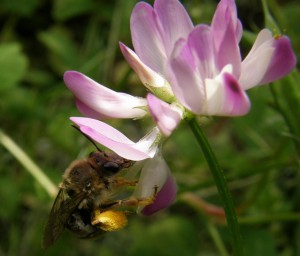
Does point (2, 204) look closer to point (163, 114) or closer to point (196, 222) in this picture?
point (196, 222)

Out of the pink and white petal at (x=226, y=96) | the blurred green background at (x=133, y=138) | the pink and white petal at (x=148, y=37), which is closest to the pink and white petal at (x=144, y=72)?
the pink and white petal at (x=148, y=37)

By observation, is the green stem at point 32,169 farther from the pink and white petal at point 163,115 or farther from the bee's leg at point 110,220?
the pink and white petal at point 163,115

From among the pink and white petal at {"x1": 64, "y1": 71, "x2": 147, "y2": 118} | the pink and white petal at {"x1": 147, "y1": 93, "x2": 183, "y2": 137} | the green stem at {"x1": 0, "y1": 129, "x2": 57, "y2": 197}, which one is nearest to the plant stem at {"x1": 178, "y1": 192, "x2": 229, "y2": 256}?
the green stem at {"x1": 0, "y1": 129, "x2": 57, "y2": 197}

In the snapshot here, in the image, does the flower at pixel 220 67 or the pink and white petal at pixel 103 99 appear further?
the pink and white petal at pixel 103 99

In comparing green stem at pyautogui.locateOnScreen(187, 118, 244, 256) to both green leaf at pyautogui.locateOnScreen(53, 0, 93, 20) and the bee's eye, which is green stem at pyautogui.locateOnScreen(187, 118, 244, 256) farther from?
green leaf at pyautogui.locateOnScreen(53, 0, 93, 20)

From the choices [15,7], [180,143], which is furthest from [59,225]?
[15,7]

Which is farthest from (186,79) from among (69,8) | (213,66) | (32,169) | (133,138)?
(69,8)
